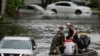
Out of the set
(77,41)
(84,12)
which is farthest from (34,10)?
(77,41)

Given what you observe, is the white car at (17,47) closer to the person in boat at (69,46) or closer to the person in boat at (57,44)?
the person in boat at (57,44)

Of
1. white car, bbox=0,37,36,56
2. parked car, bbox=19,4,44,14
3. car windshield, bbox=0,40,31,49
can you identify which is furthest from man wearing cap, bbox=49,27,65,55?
parked car, bbox=19,4,44,14

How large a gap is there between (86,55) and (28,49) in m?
2.50

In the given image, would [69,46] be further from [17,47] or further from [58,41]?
[17,47]

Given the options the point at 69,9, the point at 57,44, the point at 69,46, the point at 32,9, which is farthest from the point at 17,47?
the point at 32,9

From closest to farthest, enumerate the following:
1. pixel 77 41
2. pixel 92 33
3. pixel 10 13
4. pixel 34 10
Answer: pixel 77 41 < pixel 92 33 < pixel 10 13 < pixel 34 10

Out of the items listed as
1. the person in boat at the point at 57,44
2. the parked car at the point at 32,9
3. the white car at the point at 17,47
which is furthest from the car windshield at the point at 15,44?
the parked car at the point at 32,9

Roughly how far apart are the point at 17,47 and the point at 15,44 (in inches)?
13.9

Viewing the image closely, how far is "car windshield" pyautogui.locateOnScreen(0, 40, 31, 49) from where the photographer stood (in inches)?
809

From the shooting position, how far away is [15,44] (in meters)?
20.8

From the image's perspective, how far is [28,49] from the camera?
66.5 ft

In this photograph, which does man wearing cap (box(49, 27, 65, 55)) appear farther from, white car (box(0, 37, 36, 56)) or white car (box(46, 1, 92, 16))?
white car (box(46, 1, 92, 16))

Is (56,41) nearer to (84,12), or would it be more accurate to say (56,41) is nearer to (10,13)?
(10,13)

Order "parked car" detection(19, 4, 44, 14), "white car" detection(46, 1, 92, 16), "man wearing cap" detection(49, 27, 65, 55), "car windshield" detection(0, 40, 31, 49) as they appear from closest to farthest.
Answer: "man wearing cap" detection(49, 27, 65, 55), "car windshield" detection(0, 40, 31, 49), "white car" detection(46, 1, 92, 16), "parked car" detection(19, 4, 44, 14)
